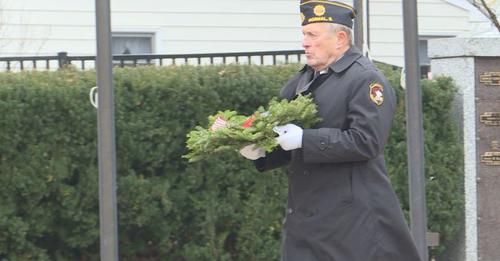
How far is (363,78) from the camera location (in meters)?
4.66

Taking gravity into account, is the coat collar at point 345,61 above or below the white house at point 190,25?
below

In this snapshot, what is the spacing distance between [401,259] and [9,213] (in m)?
3.01

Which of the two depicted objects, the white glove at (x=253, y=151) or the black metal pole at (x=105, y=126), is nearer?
the white glove at (x=253, y=151)

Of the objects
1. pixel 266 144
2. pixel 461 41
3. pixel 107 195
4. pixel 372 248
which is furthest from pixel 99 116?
pixel 461 41

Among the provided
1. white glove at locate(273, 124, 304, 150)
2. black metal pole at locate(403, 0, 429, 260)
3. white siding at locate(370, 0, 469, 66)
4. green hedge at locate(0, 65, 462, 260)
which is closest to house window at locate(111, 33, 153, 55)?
white siding at locate(370, 0, 469, 66)

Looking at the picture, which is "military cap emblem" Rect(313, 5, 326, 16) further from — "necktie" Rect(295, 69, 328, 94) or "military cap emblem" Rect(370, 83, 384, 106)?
"military cap emblem" Rect(370, 83, 384, 106)

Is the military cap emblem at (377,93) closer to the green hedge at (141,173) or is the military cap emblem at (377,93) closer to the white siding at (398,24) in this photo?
the green hedge at (141,173)

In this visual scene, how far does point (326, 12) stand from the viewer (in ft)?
15.8

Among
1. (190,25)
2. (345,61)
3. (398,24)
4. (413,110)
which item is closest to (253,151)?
(345,61)

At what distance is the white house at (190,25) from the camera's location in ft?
41.3

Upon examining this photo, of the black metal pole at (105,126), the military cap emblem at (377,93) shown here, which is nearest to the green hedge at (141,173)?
the black metal pole at (105,126)

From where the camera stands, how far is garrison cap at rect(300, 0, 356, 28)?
480 centimetres

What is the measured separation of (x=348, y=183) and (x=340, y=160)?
132 millimetres

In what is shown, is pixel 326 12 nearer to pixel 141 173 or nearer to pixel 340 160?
pixel 340 160
